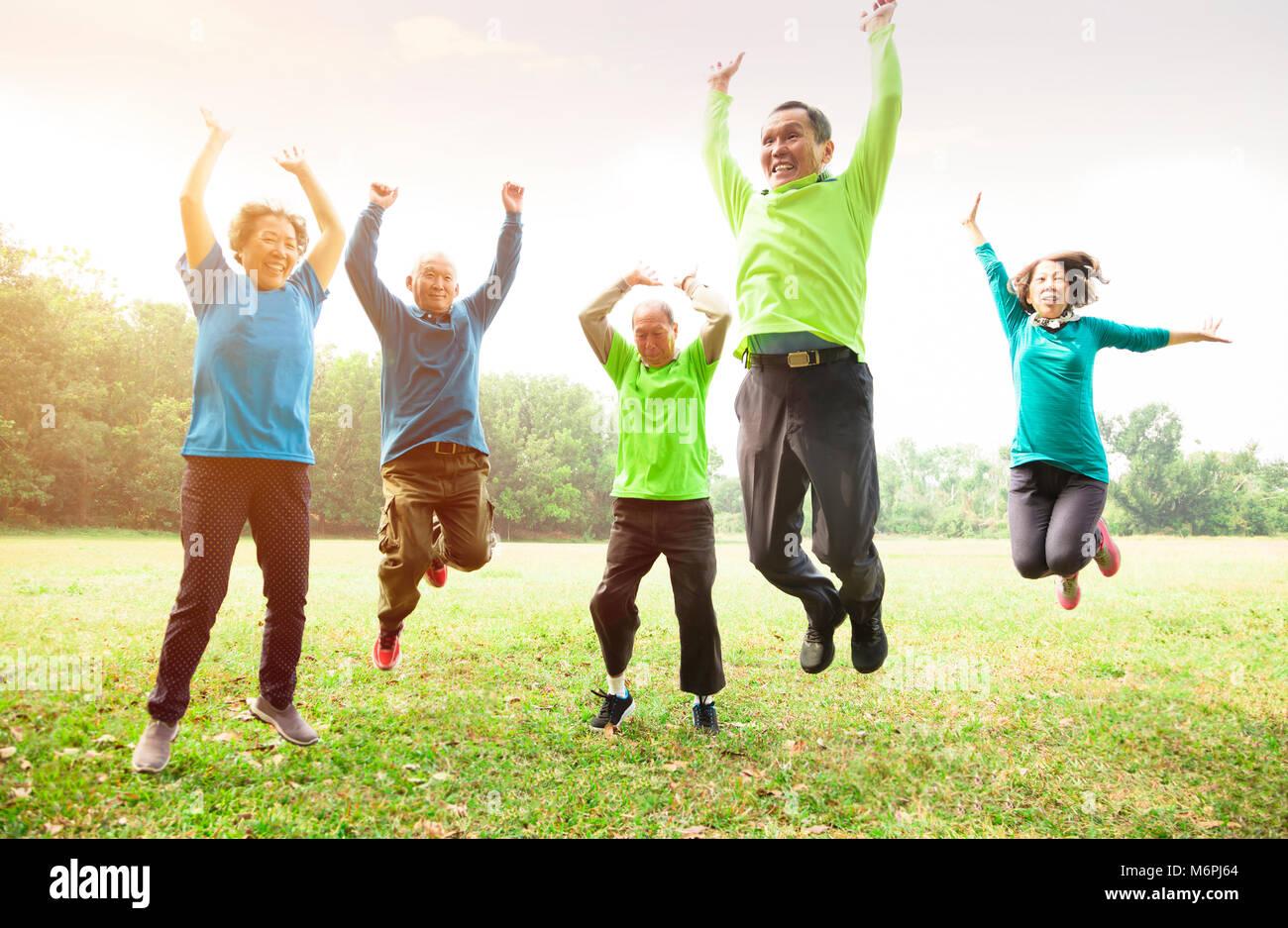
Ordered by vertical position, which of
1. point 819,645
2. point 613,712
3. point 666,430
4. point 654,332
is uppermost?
point 654,332

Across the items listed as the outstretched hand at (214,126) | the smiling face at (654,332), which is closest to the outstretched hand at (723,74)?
the smiling face at (654,332)

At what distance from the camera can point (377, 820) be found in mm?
3516

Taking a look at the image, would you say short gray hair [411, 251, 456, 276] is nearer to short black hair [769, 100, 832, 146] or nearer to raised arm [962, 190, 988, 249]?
short black hair [769, 100, 832, 146]

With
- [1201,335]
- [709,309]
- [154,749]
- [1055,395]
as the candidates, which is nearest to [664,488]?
[709,309]

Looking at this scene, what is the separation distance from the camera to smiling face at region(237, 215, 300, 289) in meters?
3.99

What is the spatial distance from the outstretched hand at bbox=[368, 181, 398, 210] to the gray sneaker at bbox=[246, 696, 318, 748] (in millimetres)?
2877

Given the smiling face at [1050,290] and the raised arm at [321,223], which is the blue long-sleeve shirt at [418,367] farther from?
the smiling face at [1050,290]

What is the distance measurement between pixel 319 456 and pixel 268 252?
18627 millimetres

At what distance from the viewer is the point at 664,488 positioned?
4305 millimetres

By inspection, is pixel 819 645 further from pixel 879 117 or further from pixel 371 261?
pixel 371 261

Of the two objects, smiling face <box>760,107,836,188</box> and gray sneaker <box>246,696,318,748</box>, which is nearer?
gray sneaker <box>246,696,318,748</box>

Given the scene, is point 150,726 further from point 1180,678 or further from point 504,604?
point 1180,678

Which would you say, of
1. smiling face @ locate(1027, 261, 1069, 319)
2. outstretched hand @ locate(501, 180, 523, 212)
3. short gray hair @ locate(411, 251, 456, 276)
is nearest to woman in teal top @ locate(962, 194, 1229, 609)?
smiling face @ locate(1027, 261, 1069, 319)

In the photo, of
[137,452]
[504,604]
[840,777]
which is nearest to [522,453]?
[137,452]
